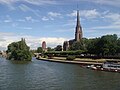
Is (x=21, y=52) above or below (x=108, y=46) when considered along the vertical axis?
below

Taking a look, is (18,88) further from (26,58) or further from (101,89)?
(26,58)

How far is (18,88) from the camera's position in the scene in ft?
176

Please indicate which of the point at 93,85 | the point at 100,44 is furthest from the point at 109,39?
the point at 93,85

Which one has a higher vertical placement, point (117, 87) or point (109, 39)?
point (109, 39)

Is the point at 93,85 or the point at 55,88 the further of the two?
the point at 93,85

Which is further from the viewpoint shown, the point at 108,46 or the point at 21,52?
the point at 21,52

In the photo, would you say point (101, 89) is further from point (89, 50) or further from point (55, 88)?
point (89, 50)

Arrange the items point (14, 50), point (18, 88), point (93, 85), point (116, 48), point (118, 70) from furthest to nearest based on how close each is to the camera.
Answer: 1. point (14, 50)
2. point (116, 48)
3. point (118, 70)
4. point (93, 85)
5. point (18, 88)

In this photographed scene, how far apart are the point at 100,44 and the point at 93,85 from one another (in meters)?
98.4

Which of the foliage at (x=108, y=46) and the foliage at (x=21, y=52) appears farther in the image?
the foliage at (x=21, y=52)

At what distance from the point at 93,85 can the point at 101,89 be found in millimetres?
4744

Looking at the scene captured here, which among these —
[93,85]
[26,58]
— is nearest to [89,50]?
[26,58]

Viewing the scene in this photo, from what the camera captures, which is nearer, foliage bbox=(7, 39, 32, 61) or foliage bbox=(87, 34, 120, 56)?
foliage bbox=(87, 34, 120, 56)

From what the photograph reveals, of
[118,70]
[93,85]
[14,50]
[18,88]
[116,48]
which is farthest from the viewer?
[14,50]
